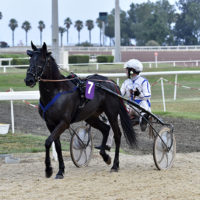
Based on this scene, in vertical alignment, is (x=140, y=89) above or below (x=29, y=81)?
below

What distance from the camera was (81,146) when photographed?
23.9 ft

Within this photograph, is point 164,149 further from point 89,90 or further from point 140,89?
point 89,90

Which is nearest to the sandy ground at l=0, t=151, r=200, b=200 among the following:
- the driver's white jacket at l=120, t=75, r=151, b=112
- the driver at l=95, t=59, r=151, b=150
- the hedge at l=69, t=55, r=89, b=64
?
the driver at l=95, t=59, r=151, b=150

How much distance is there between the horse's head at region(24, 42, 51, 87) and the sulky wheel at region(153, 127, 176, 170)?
1882mm

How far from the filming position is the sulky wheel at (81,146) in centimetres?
714

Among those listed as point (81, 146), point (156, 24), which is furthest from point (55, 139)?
point (156, 24)

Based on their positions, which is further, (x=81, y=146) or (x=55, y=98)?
(x=81, y=146)

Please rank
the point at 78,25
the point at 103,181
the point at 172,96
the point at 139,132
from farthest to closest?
the point at 78,25, the point at 172,96, the point at 139,132, the point at 103,181

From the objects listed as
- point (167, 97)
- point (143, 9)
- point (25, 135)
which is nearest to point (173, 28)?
point (143, 9)

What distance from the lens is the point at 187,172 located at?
6773 millimetres

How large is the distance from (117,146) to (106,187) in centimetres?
136

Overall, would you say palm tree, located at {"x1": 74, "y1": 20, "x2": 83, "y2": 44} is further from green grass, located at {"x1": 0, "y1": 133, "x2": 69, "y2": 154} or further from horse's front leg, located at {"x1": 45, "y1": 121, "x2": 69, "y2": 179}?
horse's front leg, located at {"x1": 45, "y1": 121, "x2": 69, "y2": 179}

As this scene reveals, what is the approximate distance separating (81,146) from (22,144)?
7.02 feet

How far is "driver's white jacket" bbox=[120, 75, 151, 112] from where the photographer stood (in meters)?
7.18
